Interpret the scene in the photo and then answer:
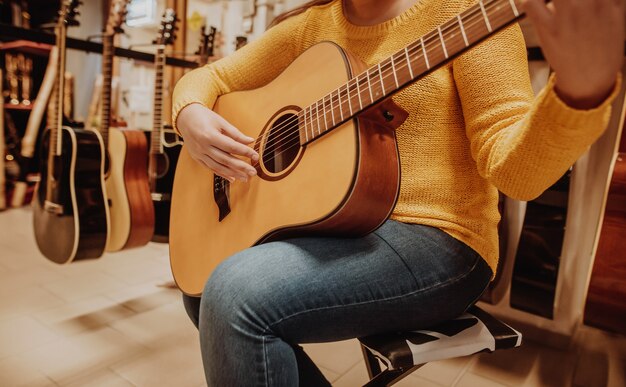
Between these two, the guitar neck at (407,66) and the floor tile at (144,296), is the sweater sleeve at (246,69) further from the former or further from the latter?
the floor tile at (144,296)

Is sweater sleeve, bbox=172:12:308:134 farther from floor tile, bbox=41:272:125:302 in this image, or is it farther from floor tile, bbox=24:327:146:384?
floor tile, bbox=41:272:125:302

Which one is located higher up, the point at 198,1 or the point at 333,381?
the point at 198,1

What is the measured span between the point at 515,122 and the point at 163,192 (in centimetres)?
181

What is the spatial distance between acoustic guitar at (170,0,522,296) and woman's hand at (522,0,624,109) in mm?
45

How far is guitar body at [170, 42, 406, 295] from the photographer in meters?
0.65

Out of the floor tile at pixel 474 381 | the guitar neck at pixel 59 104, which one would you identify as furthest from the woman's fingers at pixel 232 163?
the guitar neck at pixel 59 104

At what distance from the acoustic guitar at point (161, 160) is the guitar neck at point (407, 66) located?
151cm

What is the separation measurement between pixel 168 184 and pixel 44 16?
11.7 feet

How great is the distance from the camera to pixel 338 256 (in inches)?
25.5

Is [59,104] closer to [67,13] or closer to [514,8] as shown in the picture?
[67,13]

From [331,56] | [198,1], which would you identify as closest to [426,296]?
[331,56]

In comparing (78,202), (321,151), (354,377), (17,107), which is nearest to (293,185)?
(321,151)

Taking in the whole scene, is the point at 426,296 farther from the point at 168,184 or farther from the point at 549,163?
the point at 168,184

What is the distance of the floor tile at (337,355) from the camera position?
148 cm
